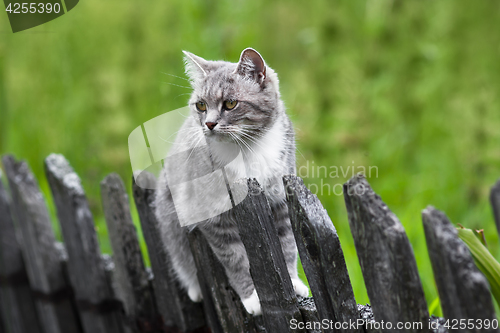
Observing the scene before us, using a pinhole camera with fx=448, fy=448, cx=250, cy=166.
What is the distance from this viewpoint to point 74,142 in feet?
10.8

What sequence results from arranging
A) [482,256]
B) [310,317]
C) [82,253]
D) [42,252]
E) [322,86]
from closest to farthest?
[482,256] → [310,317] → [82,253] → [42,252] → [322,86]

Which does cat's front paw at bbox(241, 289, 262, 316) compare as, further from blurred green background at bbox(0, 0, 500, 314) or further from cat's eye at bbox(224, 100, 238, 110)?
blurred green background at bbox(0, 0, 500, 314)

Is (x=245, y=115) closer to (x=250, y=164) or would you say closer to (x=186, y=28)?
(x=250, y=164)

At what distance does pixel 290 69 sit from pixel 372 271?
10.7 ft

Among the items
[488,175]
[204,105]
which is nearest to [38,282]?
[204,105]

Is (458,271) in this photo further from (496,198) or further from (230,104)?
(230,104)

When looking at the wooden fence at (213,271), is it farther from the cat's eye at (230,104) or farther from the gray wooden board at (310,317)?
the cat's eye at (230,104)

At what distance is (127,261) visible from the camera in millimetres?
1673

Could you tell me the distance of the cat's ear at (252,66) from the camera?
137 cm

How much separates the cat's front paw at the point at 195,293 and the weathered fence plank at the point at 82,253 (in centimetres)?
40

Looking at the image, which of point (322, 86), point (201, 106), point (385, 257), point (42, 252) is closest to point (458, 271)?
point (385, 257)

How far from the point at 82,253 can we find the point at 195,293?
1.68ft

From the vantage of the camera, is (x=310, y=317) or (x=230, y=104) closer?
(x=310, y=317)

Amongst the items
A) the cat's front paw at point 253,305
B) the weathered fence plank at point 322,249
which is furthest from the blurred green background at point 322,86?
the weathered fence plank at point 322,249
